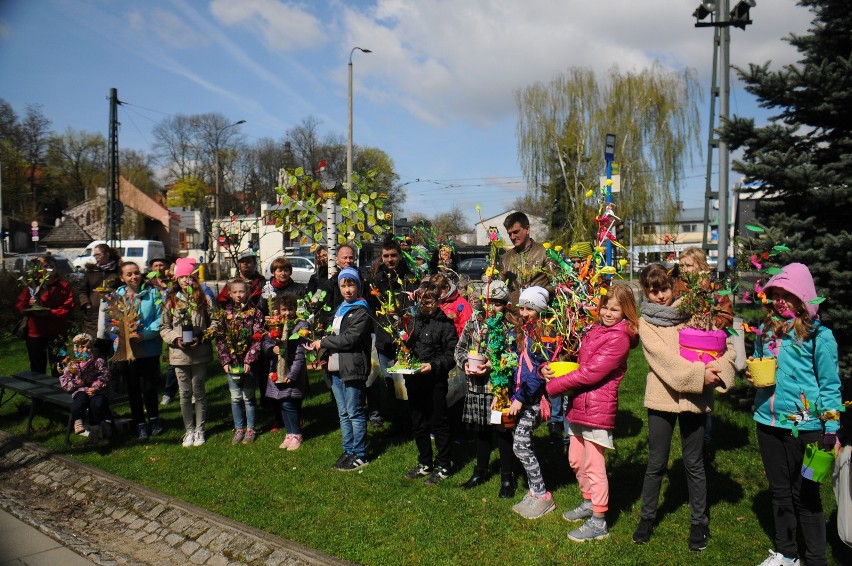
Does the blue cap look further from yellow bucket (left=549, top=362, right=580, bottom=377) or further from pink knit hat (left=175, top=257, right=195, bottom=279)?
yellow bucket (left=549, top=362, right=580, bottom=377)

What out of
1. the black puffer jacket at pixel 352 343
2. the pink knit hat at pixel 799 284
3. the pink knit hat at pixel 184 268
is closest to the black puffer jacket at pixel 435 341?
the black puffer jacket at pixel 352 343

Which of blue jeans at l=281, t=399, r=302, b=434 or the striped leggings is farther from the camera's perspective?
blue jeans at l=281, t=399, r=302, b=434

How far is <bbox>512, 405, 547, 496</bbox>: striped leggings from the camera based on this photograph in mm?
4875

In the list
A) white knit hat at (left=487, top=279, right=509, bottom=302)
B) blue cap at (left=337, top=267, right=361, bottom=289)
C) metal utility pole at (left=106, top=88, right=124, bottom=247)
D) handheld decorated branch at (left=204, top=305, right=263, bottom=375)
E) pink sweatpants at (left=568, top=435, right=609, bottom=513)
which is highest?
metal utility pole at (left=106, top=88, right=124, bottom=247)

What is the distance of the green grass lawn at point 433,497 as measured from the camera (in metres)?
4.29

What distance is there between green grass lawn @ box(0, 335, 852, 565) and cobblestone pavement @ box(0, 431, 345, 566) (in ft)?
0.61

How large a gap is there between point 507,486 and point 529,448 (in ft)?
1.65

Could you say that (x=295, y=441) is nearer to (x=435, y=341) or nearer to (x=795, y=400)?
(x=435, y=341)

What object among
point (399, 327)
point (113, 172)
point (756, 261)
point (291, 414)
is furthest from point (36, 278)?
point (113, 172)

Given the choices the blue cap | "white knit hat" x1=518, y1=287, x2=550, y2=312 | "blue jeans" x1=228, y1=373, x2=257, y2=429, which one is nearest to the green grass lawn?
"blue jeans" x1=228, y1=373, x2=257, y2=429

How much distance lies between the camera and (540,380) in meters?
4.87

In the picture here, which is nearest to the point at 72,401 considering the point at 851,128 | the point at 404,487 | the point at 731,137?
the point at 404,487

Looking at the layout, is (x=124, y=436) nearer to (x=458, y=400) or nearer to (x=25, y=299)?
(x=25, y=299)

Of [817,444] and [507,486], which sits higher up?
[817,444]
